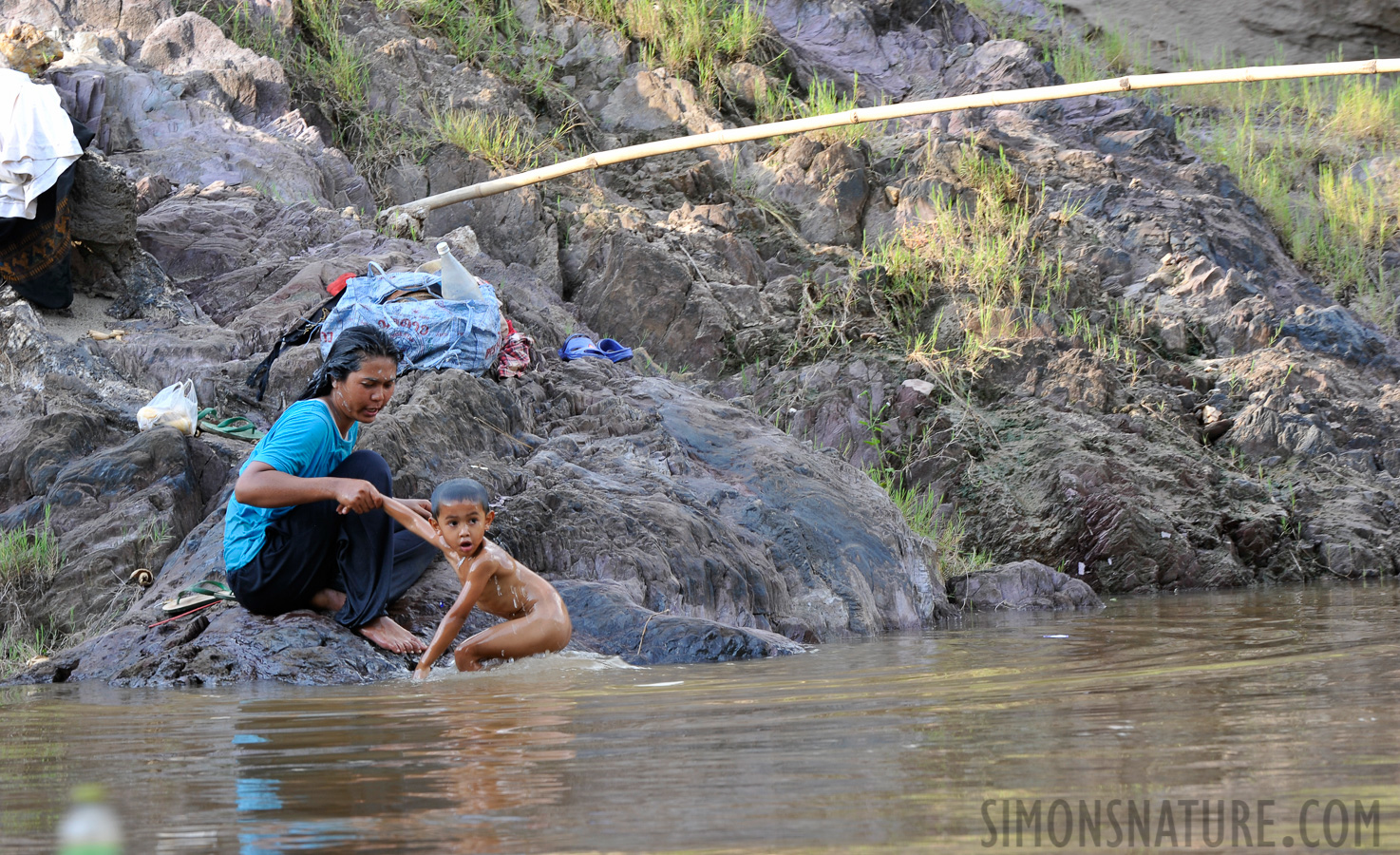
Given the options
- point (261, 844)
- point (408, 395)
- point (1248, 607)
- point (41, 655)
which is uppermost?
point (261, 844)

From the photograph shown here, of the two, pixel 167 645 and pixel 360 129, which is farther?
pixel 360 129

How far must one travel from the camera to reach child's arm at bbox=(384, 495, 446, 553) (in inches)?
178

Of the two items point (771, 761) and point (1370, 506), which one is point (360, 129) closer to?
point (1370, 506)

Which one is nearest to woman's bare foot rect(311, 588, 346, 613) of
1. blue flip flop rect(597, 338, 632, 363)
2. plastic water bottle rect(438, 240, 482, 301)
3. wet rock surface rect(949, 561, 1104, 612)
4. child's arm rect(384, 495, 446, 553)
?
child's arm rect(384, 495, 446, 553)

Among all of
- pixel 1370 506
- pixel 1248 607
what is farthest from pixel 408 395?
pixel 1370 506

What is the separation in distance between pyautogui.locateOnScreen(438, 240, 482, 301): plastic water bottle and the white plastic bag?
141cm

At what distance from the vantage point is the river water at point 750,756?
1882mm

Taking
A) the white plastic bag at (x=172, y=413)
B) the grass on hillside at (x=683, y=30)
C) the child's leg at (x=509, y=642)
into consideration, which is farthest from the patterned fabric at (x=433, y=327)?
the grass on hillside at (x=683, y=30)

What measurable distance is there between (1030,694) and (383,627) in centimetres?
243

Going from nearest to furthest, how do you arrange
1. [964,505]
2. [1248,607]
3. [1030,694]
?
[1030,694], [1248,607], [964,505]

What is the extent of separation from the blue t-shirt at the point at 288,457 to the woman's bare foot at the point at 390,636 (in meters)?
0.49

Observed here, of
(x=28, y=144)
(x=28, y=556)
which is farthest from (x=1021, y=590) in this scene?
(x=28, y=144)

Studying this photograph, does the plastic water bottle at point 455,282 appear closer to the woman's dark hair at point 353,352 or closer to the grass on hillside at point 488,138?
the woman's dark hair at point 353,352

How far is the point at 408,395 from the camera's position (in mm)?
6324
